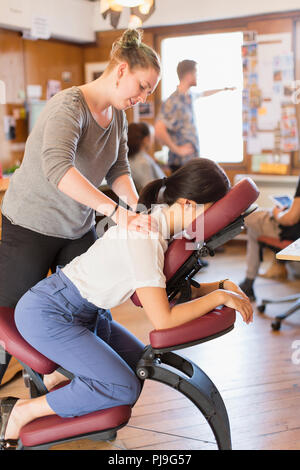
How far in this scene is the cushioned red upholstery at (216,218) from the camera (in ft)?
4.98

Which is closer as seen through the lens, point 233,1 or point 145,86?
point 145,86

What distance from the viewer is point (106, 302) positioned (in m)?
1.63

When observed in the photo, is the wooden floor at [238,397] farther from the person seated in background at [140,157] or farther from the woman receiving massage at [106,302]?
the person seated in background at [140,157]

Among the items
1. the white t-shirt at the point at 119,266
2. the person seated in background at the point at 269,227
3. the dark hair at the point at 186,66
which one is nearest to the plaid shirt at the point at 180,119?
the dark hair at the point at 186,66

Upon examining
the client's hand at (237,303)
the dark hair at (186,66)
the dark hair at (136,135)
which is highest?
the dark hair at (186,66)

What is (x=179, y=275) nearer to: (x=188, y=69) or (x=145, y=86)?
(x=145, y=86)

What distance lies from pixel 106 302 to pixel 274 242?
6.72ft

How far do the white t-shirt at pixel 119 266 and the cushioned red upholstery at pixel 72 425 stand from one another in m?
0.30

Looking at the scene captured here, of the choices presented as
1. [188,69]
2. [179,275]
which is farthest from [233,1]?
[179,275]

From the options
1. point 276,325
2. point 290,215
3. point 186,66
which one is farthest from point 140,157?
point 276,325

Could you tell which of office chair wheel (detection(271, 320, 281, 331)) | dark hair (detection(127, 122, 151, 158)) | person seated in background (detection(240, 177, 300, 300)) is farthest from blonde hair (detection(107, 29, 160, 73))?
dark hair (detection(127, 122, 151, 158))

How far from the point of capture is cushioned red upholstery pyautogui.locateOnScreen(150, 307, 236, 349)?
1.51 m
